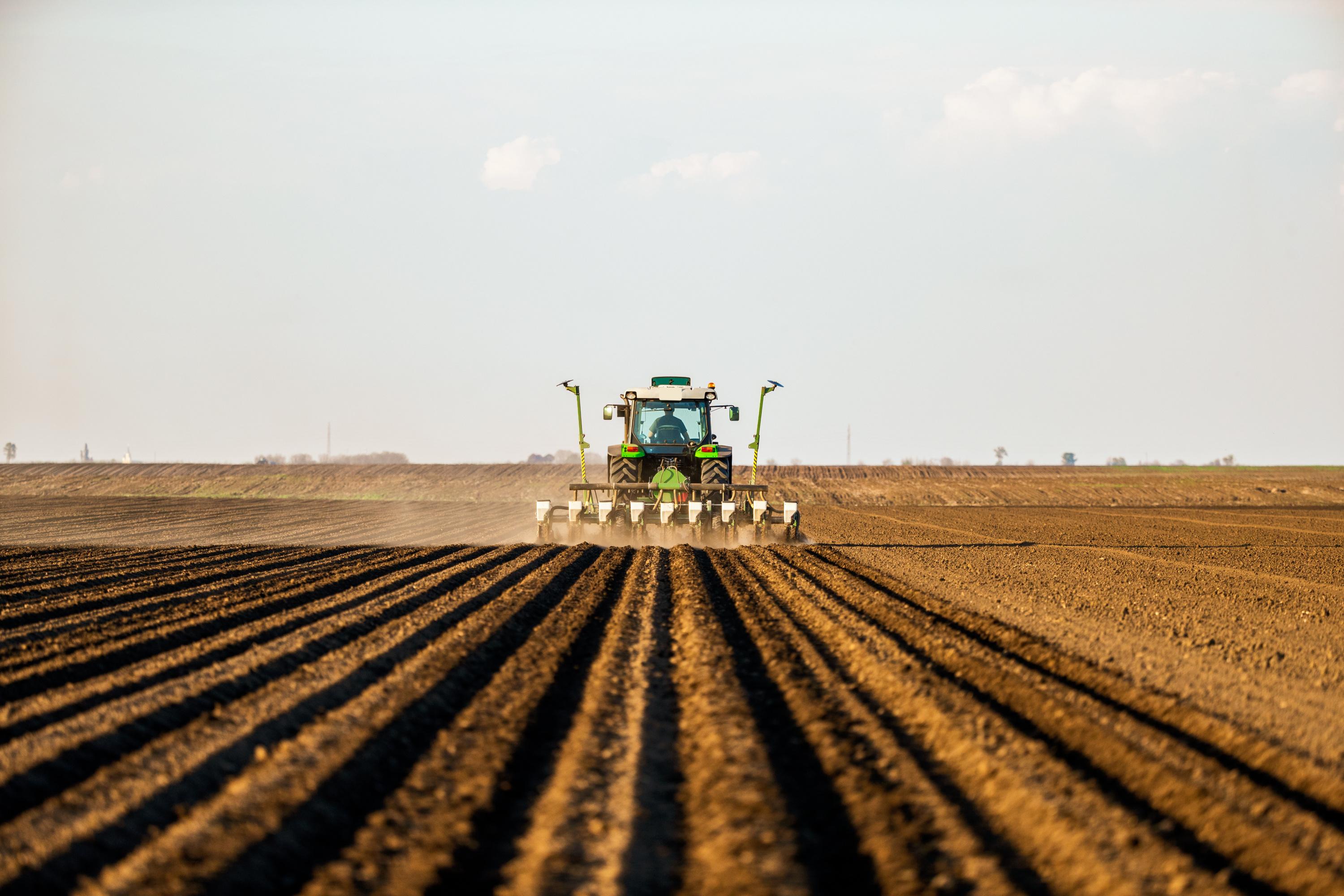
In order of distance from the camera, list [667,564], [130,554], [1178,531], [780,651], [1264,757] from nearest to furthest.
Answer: [1264,757]
[780,651]
[667,564]
[130,554]
[1178,531]

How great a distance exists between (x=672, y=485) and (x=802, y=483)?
105ft

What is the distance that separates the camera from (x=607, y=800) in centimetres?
408

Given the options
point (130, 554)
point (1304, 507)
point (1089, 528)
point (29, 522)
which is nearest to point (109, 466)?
point (29, 522)

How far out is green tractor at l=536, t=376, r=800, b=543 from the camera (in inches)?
690

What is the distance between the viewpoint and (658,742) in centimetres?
504

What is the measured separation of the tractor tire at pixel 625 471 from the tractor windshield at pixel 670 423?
1.46 feet

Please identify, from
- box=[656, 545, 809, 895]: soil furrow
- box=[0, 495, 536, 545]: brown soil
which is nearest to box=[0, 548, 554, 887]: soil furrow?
box=[656, 545, 809, 895]: soil furrow

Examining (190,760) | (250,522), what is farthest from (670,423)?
(250,522)

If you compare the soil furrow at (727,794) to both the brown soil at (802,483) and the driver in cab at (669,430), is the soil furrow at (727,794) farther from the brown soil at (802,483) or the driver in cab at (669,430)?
the brown soil at (802,483)

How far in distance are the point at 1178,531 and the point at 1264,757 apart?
21197 mm

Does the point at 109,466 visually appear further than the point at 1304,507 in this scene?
Yes

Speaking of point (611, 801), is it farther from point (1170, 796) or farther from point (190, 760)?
point (1170, 796)

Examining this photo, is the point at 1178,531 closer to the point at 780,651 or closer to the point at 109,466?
the point at 780,651

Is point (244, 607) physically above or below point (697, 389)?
below
